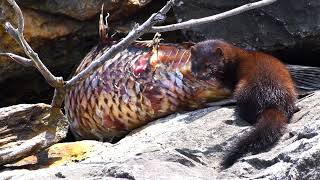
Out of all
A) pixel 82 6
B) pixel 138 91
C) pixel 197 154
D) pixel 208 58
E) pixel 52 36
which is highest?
pixel 82 6

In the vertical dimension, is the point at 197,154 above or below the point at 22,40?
below

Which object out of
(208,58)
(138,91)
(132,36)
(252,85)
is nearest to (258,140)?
(252,85)

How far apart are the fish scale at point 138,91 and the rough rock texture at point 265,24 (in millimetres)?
264

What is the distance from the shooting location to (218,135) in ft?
12.4

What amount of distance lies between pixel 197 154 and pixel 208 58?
4.20 feet

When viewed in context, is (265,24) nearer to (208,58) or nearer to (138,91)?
(208,58)

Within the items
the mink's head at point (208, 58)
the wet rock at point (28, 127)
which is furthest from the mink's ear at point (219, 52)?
the wet rock at point (28, 127)

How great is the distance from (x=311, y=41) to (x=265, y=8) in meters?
0.34

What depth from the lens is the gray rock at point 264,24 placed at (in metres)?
4.59

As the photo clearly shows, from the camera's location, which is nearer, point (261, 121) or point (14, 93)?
point (261, 121)

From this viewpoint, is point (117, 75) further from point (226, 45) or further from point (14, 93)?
point (14, 93)

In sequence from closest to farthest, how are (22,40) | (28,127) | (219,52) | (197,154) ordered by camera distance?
(197,154) → (22,40) → (28,127) → (219,52)

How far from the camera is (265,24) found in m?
4.68

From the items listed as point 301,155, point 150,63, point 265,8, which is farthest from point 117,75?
point 301,155
